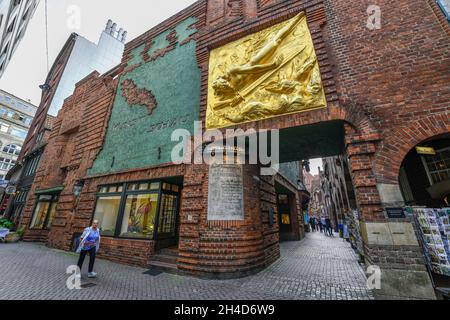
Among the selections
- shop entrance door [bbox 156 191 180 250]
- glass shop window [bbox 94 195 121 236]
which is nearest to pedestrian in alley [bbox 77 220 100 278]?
shop entrance door [bbox 156 191 180 250]

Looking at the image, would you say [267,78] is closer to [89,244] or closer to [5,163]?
[89,244]

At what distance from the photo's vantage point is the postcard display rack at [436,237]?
3.87 m

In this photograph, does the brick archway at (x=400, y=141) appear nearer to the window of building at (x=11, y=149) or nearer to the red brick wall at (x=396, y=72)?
the red brick wall at (x=396, y=72)

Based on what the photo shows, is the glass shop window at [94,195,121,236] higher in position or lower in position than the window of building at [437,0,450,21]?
lower

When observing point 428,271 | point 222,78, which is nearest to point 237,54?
point 222,78

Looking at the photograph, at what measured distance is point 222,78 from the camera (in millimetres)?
7082

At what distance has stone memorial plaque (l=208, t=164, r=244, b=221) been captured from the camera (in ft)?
20.1

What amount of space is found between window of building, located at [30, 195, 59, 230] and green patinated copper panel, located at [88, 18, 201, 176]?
19.1ft

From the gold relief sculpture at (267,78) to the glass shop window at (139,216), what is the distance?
4338mm

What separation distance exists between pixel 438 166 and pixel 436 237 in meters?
2.98

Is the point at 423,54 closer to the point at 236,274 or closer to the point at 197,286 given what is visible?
the point at 236,274

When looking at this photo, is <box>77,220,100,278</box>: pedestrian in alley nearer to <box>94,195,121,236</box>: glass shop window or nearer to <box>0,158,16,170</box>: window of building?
<box>94,195,121,236</box>: glass shop window

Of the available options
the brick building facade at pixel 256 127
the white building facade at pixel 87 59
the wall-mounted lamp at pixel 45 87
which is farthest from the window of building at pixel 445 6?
the wall-mounted lamp at pixel 45 87
